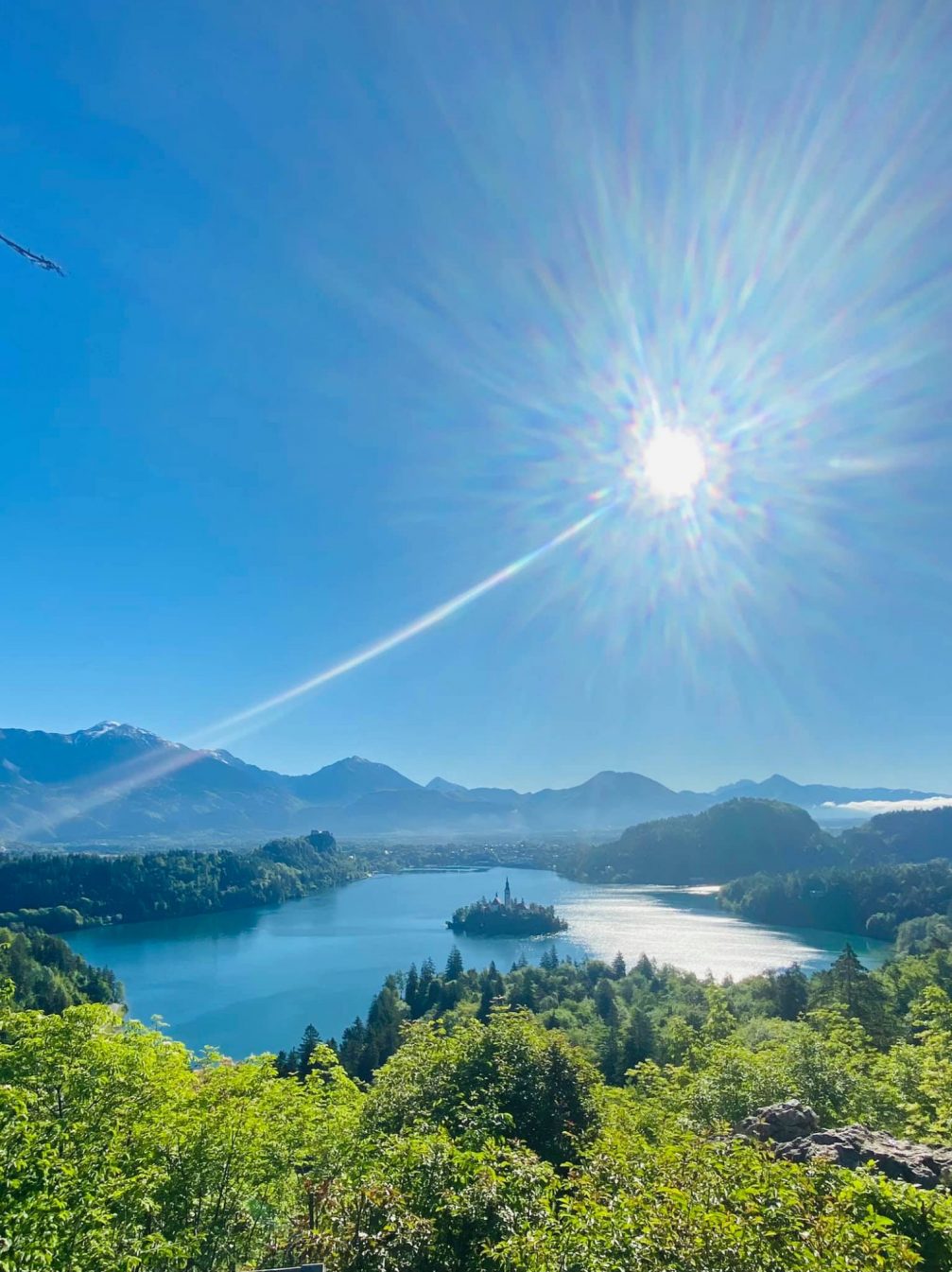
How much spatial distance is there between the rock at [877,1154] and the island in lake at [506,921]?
116816 mm

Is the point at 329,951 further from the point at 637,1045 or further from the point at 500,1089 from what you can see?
the point at 500,1089

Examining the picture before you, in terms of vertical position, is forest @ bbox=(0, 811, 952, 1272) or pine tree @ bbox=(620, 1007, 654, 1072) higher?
forest @ bbox=(0, 811, 952, 1272)

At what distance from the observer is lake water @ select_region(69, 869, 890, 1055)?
64062 millimetres

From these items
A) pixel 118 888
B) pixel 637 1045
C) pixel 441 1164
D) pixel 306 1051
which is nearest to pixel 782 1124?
pixel 441 1164

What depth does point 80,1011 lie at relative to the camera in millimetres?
11914

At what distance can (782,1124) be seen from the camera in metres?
14.4

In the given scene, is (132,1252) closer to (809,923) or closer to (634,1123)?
(634,1123)

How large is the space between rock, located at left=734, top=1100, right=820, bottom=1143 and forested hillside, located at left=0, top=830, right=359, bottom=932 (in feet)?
395

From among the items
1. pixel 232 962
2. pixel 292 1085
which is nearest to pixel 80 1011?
pixel 292 1085

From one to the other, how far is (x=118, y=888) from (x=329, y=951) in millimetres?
60372

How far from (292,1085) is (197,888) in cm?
14701

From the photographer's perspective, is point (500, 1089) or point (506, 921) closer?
point (500, 1089)

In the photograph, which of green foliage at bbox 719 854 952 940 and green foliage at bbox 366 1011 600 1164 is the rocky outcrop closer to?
green foliage at bbox 366 1011 600 1164

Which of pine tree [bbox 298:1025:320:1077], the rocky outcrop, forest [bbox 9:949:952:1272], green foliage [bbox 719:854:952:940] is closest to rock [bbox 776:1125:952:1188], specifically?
the rocky outcrop
